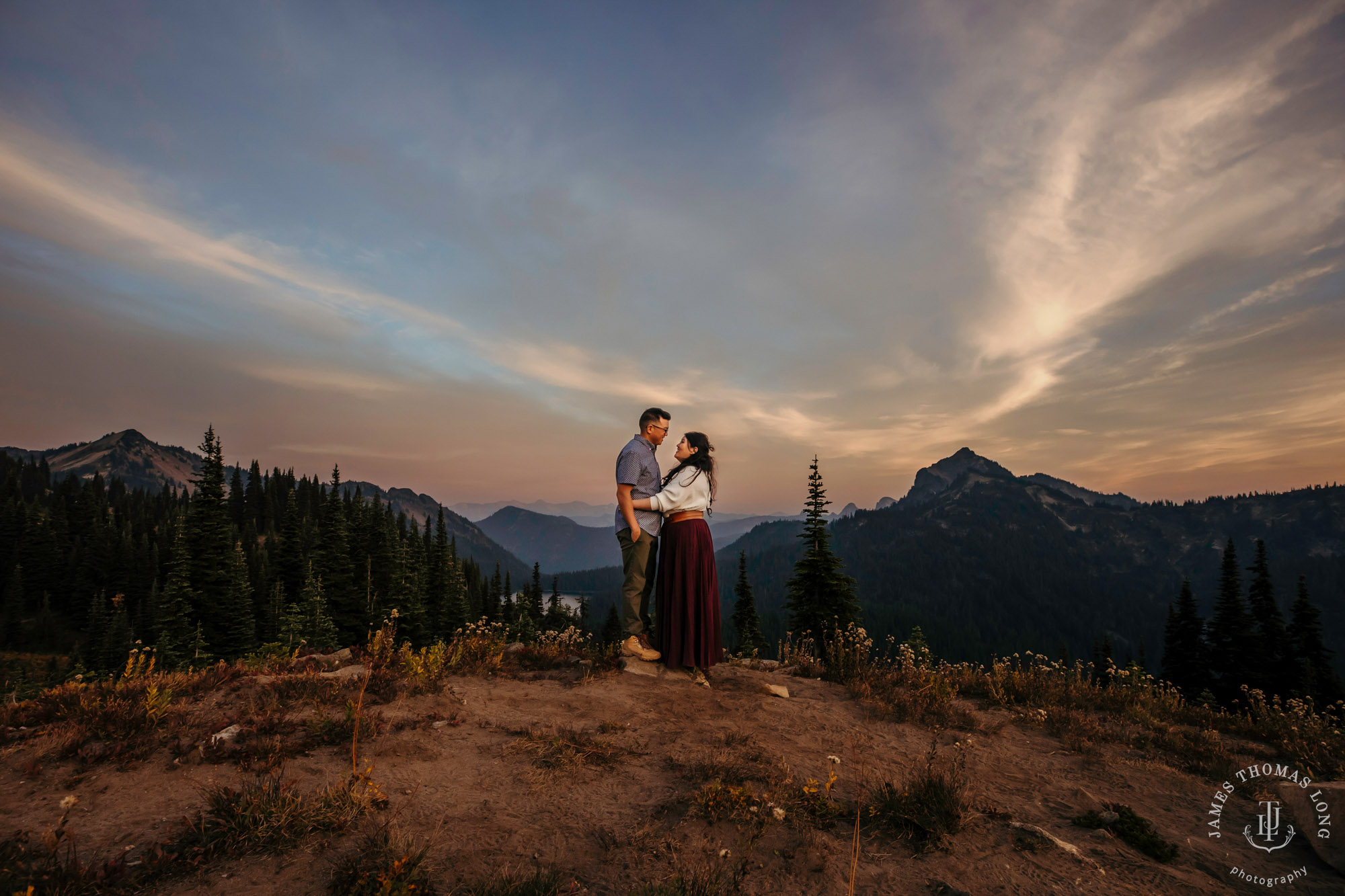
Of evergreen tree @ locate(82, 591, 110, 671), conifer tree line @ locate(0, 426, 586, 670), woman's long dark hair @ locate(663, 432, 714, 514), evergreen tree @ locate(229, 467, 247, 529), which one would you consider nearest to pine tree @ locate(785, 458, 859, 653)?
conifer tree line @ locate(0, 426, 586, 670)

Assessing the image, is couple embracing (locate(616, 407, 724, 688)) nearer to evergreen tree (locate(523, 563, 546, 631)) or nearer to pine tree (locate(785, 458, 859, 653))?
pine tree (locate(785, 458, 859, 653))

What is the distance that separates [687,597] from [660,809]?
3978 mm

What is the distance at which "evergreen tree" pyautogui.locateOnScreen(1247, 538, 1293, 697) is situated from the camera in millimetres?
37062

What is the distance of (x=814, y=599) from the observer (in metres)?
28.3

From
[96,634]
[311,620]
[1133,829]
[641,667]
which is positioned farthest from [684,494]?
[96,634]

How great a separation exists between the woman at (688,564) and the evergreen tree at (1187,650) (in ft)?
160

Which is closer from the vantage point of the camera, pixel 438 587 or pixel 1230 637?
pixel 1230 637

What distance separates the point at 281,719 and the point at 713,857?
494cm

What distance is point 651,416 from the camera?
8.62 meters

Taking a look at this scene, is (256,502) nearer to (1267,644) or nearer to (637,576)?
(637,576)

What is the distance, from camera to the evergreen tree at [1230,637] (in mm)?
37562

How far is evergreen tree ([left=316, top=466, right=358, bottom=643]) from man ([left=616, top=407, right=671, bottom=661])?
176 ft

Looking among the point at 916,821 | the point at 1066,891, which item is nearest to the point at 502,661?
the point at 916,821

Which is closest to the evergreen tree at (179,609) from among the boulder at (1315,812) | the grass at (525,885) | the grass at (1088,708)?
the grass at (1088,708)
